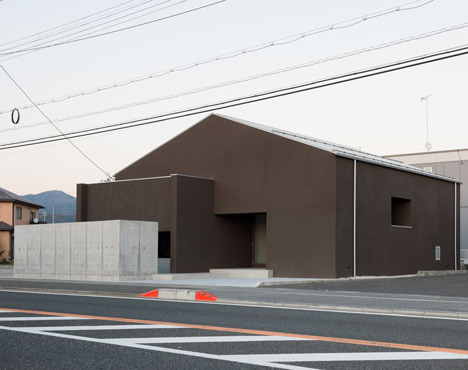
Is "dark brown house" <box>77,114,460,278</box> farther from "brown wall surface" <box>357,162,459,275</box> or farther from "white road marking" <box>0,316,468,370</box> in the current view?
"white road marking" <box>0,316,468,370</box>

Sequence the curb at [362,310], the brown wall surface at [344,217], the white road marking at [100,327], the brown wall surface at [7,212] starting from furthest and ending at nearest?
the brown wall surface at [7,212] < the brown wall surface at [344,217] < the curb at [362,310] < the white road marking at [100,327]

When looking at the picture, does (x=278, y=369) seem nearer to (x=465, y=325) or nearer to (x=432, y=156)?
(x=465, y=325)

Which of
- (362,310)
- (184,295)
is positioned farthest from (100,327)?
(184,295)

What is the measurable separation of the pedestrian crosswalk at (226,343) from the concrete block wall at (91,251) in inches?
636

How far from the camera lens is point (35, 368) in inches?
278

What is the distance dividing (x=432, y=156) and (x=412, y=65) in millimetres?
29943

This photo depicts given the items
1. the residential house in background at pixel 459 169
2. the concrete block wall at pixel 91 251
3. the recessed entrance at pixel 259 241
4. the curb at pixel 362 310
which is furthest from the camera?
the residential house in background at pixel 459 169

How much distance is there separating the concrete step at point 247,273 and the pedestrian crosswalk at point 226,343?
1867cm

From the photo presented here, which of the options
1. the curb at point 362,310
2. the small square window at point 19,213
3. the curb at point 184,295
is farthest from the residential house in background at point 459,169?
the small square window at point 19,213

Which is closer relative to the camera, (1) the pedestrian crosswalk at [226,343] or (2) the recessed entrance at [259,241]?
(1) the pedestrian crosswalk at [226,343]

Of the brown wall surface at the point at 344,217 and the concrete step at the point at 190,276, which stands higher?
the brown wall surface at the point at 344,217

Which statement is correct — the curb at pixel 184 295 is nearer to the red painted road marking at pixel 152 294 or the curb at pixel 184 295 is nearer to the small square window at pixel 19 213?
the red painted road marking at pixel 152 294

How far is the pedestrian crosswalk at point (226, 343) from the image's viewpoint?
7.76m

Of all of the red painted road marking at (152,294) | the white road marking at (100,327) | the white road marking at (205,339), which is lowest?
the red painted road marking at (152,294)
